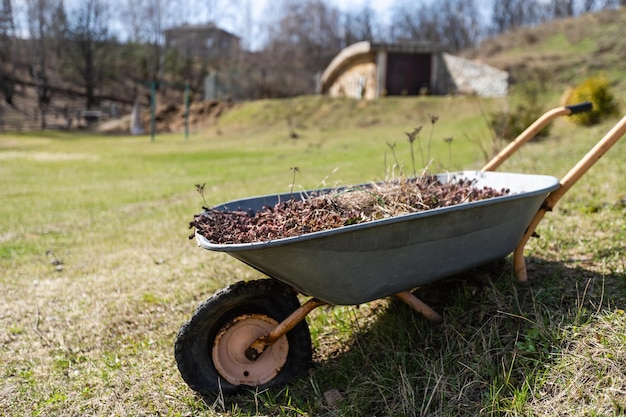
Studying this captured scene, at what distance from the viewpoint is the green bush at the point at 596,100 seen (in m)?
11.4

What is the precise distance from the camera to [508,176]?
3.17m

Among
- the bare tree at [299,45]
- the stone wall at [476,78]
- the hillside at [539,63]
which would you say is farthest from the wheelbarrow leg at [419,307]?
the bare tree at [299,45]

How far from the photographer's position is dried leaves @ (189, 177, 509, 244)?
2.25m

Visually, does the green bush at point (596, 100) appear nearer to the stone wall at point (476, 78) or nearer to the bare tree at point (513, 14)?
the stone wall at point (476, 78)

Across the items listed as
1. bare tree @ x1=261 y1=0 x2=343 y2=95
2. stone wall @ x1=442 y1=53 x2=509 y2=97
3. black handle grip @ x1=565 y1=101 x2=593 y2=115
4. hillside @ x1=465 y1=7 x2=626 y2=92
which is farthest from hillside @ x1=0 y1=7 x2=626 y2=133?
black handle grip @ x1=565 y1=101 x2=593 y2=115

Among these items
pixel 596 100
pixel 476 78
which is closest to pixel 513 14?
pixel 476 78

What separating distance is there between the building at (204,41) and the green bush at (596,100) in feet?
125

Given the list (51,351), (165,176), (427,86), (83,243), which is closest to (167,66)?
(427,86)

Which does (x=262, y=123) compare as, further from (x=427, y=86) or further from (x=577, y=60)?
(x=577, y=60)

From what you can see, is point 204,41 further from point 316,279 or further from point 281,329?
point 316,279

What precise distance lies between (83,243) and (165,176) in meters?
5.94

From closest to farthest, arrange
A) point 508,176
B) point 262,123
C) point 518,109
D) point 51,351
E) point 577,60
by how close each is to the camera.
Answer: point 51,351, point 508,176, point 518,109, point 577,60, point 262,123

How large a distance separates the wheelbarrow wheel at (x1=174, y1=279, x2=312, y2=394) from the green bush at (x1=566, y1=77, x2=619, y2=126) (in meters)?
11.1

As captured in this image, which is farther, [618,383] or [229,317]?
[229,317]
